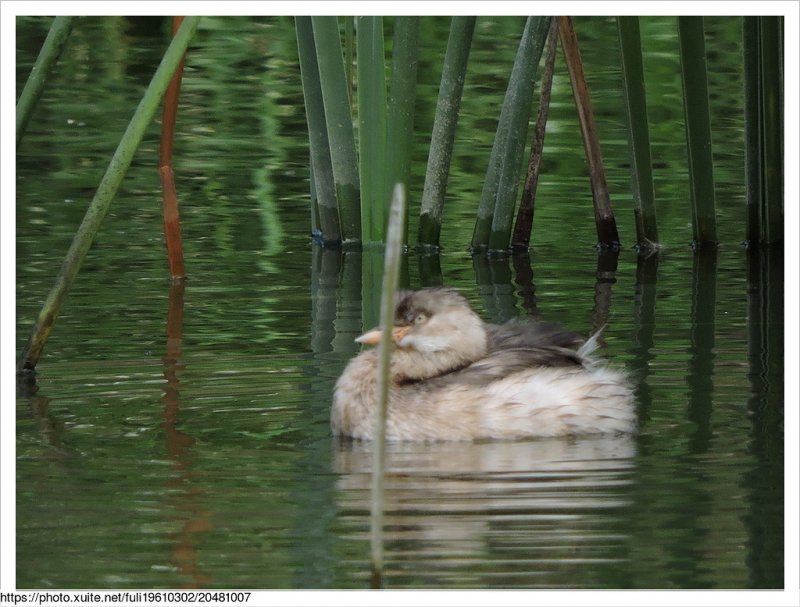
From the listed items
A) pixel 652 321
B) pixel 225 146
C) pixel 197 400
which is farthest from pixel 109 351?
pixel 225 146

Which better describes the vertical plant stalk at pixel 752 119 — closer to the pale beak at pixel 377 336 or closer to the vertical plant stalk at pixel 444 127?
the vertical plant stalk at pixel 444 127

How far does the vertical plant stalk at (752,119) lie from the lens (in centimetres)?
1037

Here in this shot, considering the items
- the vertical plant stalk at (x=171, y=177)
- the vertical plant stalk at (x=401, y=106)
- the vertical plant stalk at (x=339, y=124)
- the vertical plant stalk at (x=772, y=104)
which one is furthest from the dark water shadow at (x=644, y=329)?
the vertical plant stalk at (x=171, y=177)

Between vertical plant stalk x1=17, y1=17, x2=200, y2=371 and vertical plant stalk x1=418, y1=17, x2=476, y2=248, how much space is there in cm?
294

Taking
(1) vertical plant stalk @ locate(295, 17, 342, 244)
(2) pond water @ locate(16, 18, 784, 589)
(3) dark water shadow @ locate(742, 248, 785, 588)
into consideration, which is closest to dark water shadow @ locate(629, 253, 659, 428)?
(2) pond water @ locate(16, 18, 784, 589)

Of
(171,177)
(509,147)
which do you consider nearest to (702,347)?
(509,147)

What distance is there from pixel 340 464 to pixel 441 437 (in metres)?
0.60

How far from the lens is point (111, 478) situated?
20.8ft

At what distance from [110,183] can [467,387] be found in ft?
5.82

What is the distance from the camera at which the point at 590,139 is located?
36.1 ft

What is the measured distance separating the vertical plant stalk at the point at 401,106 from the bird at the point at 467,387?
2551 millimetres

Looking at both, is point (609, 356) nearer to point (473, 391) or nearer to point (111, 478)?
point (473, 391)

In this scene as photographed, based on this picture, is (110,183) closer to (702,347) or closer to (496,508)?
(496,508)

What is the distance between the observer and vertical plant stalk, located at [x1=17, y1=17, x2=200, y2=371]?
7004mm
